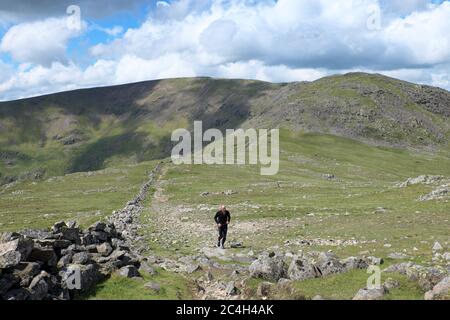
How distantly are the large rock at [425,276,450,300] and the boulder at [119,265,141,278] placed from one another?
14.4 metres

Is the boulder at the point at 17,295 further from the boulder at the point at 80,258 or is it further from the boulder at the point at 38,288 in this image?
the boulder at the point at 80,258

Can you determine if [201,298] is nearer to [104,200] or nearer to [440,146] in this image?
[104,200]

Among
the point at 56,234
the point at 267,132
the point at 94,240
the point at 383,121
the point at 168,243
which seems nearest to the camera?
the point at 56,234

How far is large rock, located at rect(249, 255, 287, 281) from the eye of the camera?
25.2 metres

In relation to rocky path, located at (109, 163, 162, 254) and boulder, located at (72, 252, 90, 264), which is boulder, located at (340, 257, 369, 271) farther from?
rocky path, located at (109, 163, 162, 254)

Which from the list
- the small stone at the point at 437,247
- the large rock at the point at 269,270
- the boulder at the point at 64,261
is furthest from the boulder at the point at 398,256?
the boulder at the point at 64,261

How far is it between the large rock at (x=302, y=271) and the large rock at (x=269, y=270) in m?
0.60

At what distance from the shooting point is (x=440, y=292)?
63.1 ft

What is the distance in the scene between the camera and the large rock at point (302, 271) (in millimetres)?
24406

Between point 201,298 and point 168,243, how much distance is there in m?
15.9

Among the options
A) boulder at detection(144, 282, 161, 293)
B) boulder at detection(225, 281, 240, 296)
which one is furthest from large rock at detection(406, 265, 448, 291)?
boulder at detection(144, 282, 161, 293)

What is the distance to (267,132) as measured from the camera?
172 meters

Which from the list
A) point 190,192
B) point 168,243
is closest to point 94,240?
point 168,243

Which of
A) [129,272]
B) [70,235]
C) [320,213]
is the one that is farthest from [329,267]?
[320,213]
